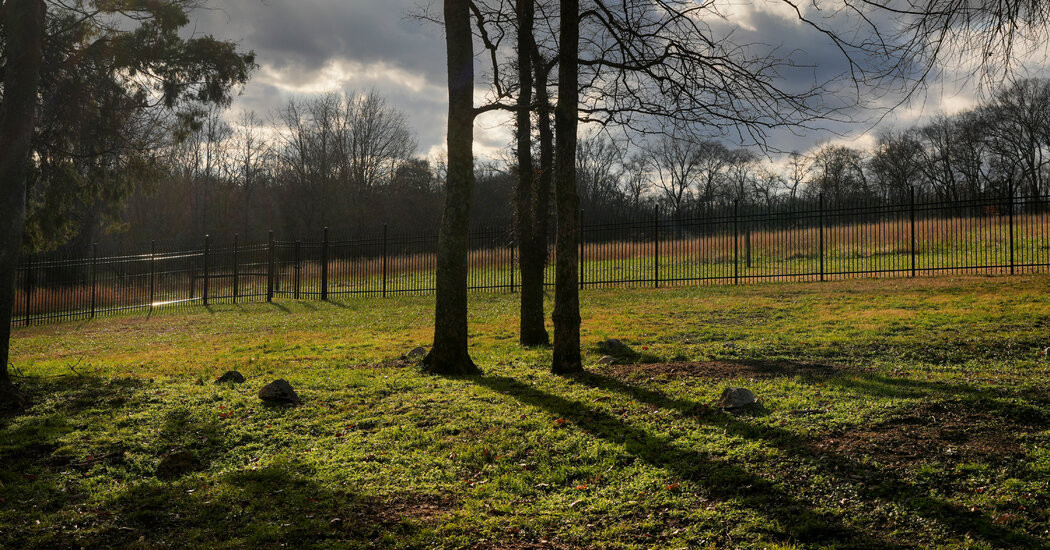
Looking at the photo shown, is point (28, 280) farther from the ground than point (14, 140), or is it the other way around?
point (14, 140)

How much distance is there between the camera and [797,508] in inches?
132

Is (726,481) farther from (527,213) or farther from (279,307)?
(279,307)

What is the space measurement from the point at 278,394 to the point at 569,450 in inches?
117

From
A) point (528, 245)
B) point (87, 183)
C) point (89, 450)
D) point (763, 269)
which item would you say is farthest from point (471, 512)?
point (763, 269)

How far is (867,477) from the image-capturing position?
360cm

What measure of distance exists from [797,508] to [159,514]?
3645 millimetres

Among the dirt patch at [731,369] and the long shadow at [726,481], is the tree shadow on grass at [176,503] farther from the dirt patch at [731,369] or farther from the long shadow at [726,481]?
the dirt patch at [731,369]

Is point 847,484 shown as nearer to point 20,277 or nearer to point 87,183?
point 87,183

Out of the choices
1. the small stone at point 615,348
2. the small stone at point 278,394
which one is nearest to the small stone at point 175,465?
the small stone at point 278,394

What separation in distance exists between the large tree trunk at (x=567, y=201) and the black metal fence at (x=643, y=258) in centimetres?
986

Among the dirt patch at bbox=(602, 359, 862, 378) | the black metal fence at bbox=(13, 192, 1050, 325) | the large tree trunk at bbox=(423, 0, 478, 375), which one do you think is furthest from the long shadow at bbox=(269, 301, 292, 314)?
the dirt patch at bbox=(602, 359, 862, 378)

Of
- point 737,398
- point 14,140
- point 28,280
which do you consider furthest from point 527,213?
point 28,280

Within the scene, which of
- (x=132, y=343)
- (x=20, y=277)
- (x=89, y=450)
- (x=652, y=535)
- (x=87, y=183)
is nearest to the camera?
(x=652, y=535)

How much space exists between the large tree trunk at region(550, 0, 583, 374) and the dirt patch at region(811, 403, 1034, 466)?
3.02 metres
